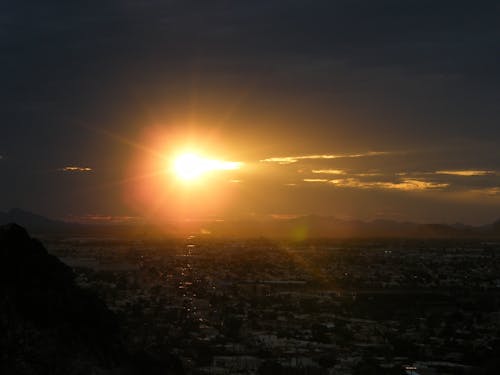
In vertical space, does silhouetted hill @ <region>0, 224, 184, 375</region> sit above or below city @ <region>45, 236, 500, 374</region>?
above

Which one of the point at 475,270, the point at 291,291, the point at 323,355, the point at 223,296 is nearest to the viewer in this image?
the point at 323,355

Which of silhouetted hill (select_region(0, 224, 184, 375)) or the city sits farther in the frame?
the city

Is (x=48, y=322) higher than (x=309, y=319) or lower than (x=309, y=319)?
higher

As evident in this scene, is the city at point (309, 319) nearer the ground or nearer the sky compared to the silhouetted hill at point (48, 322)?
nearer the ground

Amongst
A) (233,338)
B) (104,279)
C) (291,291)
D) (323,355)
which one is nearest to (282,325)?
(233,338)

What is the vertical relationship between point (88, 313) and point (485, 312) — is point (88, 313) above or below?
above

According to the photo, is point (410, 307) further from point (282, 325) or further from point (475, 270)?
point (475, 270)

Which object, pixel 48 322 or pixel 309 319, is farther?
pixel 309 319

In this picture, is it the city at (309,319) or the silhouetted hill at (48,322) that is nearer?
the silhouetted hill at (48,322)
